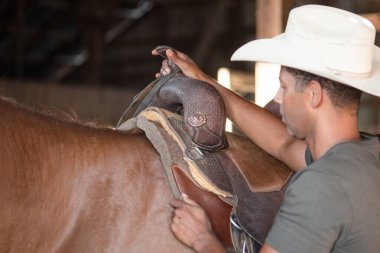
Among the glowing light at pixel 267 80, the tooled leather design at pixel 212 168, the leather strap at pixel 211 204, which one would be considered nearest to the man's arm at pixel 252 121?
the tooled leather design at pixel 212 168

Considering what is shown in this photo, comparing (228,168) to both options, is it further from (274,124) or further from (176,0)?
(176,0)

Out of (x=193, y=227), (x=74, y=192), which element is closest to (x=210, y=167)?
(x=193, y=227)

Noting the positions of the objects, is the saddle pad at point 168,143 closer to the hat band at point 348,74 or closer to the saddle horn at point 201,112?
the saddle horn at point 201,112

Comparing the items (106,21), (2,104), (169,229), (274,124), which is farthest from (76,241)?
(106,21)

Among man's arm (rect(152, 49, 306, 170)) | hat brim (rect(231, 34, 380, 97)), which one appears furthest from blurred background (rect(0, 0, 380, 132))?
hat brim (rect(231, 34, 380, 97))

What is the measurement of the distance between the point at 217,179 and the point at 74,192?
17.7 inches

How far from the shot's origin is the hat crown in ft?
6.02

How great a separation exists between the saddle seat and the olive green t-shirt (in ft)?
1.43

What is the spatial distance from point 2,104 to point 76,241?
484mm

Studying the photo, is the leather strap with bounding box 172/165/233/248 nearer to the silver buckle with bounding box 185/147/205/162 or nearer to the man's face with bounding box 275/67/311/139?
the silver buckle with bounding box 185/147/205/162

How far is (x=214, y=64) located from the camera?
44.4 feet

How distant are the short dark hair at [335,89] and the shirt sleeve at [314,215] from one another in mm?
228

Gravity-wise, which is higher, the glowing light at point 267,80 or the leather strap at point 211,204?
the leather strap at point 211,204

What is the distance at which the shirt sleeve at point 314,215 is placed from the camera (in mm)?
1704
